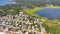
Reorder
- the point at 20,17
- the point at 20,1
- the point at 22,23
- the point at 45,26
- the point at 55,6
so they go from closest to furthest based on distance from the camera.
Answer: the point at 45,26 < the point at 22,23 < the point at 20,17 < the point at 55,6 < the point at 20,1

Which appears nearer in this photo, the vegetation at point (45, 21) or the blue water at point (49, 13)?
the vegetation at point (45, 21)

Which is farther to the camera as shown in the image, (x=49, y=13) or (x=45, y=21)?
(x=49, y=13)

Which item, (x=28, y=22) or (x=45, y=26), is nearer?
(x=45, y=26)

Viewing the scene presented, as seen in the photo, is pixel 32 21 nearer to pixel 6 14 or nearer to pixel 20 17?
pixel 20 17

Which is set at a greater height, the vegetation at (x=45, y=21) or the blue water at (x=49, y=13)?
the vegetation at (x=45, y=21)

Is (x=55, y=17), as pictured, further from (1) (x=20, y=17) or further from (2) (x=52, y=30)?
(2) (x=52, y=30)

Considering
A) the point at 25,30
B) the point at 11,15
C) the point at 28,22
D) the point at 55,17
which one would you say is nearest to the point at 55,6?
the point at 55,17

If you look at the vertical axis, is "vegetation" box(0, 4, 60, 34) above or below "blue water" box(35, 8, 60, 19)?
above

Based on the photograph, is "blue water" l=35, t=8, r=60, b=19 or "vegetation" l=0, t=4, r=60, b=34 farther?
"blue water" l=35, t=8, r=60, b=19

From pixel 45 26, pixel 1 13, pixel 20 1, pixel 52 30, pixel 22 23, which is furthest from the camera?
pixel 20 1

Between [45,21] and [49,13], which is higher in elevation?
[45,21]
